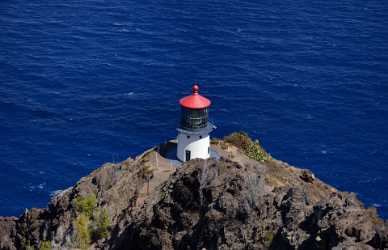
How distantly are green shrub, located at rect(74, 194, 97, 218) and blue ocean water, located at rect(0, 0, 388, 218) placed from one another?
3714 cm

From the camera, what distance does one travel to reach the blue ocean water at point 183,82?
376 ft

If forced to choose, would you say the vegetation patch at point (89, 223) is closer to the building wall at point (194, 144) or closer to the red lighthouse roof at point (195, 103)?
the building wall at point (194, 144)

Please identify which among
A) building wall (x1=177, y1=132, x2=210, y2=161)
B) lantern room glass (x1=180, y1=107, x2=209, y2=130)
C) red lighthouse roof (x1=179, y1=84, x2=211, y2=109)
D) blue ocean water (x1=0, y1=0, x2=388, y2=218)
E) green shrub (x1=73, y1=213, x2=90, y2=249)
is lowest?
green shrub (x1=73, y1=213, x2=90, y2=249)

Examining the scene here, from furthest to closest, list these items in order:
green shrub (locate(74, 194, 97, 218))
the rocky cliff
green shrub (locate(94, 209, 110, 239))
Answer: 1. green shrub (locate(74, 194, 97, 218))
2. green shrub (locate(94, 209, 110, 239))
3. the rocky cliff

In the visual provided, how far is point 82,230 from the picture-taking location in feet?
224

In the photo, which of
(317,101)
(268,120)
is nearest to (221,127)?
(268,120)

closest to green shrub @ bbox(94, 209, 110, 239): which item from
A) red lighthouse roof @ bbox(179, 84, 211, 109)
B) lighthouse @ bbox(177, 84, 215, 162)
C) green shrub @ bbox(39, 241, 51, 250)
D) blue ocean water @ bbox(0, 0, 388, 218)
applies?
green shrub @ bbox(39, 241, 51, 250)

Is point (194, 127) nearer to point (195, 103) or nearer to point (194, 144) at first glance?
point (194, 144)

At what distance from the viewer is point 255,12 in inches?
6855

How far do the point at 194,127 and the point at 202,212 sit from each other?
16.6 metres

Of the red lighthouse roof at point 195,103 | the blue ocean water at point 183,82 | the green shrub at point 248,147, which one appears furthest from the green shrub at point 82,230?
the blue ocean water at point 183,82

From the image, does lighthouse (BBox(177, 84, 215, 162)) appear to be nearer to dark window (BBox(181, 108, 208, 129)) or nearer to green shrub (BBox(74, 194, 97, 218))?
dark window (BBox(181, 108, 208, 129))

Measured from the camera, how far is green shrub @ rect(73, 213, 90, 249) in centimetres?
6775

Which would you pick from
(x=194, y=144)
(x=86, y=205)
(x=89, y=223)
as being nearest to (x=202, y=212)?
(x=89, y=223)
